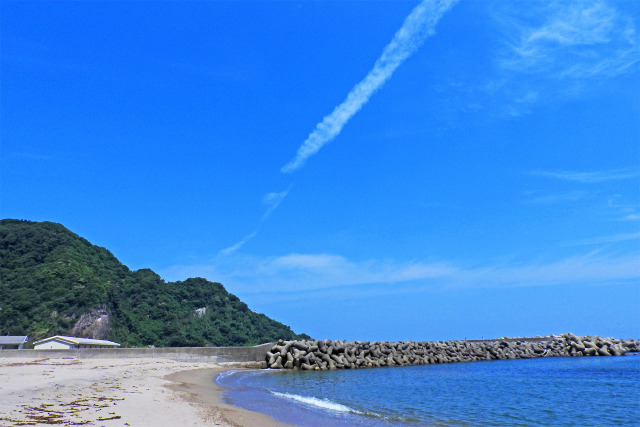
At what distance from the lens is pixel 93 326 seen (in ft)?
185

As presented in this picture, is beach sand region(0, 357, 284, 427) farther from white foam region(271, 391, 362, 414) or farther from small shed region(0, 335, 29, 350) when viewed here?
small shed region(0, 335, 29, 350)

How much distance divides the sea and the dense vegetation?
3562 centimetres

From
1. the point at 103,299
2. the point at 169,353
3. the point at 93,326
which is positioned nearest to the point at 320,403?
the point at 169,353

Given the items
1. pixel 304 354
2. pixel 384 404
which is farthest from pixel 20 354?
pixel 384 404

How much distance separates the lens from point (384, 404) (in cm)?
1778

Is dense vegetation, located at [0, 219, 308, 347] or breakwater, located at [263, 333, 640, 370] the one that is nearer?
breakwater, located at [263, 333, 640, 370]

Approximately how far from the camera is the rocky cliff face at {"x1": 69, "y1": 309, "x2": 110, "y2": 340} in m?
54.3

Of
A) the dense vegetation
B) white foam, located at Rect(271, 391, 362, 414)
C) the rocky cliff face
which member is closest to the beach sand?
white foam, located at Rect(271, 391, 362, 414)

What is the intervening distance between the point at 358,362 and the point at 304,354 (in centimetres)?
474

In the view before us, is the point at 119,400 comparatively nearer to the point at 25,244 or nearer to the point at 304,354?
the point at 304,354

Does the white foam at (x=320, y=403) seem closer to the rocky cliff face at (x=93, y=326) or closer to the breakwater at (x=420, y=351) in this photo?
the breakwater at (x=420, y=351)

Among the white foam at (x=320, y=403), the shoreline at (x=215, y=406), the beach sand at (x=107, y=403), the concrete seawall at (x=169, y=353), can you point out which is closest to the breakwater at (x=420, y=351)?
the concrete seawall at (x=169, y=353)

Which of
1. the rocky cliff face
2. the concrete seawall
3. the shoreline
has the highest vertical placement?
the rocky cliff face

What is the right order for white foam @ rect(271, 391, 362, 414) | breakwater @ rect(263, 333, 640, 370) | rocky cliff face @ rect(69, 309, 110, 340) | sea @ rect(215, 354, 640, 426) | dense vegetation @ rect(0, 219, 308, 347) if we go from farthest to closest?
dense vegetation @ rect(0, 219, 308, 347), rocky cliff face @ rect(69, 309, 110, 340), breakwater @ rect(263, 333, 640, 370), white foam @ rect(271, 391, 362, 414), sea @ rect(215, 354, 640, 426)
